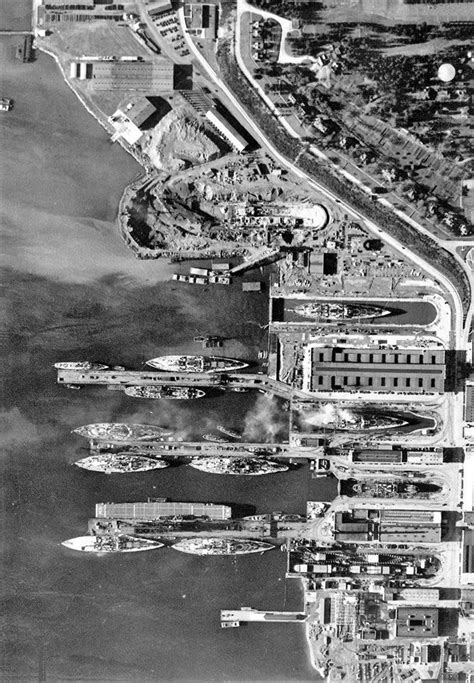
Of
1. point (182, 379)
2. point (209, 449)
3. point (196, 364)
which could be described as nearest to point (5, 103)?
point (196, 364)

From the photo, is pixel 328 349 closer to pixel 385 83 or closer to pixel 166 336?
pixel 166 336

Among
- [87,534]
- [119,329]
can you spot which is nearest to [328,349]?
[119,329]

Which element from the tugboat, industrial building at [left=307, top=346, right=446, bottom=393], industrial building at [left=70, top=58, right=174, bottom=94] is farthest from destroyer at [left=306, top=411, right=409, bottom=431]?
industrial building at [left=70, top=58, right=174, bottom=94]

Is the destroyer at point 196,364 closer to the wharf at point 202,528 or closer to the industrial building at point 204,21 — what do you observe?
the wharf at point 202,528

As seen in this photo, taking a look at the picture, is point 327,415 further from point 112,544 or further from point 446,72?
point 446,72

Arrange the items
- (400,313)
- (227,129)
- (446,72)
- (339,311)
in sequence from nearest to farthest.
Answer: (446,72) → (227,129) → (339,311) → (400,313)

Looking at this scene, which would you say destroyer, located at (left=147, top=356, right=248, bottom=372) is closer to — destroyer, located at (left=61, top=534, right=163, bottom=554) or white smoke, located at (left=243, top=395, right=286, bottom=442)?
white smoke, located at (left=243, top=395, right=286, bottom=442)
